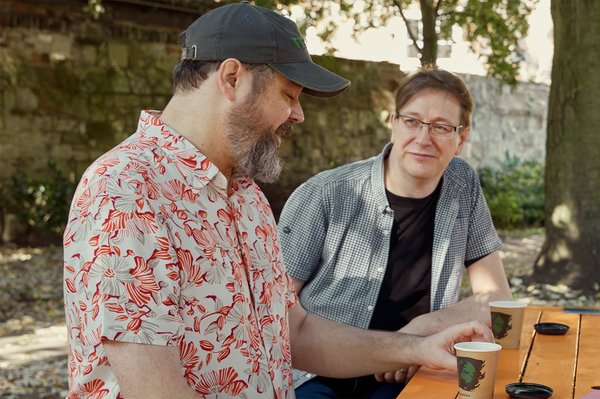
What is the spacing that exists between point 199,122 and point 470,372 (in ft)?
2.70

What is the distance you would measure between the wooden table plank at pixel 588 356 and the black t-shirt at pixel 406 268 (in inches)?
21.8

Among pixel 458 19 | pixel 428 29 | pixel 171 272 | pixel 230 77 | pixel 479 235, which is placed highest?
pixel 458 19

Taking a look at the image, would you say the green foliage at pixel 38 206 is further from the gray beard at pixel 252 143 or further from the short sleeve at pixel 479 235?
the gray beard at pixel 252 143

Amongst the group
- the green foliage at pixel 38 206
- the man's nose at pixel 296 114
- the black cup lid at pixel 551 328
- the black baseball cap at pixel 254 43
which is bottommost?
the green foliage at pixel 38 206

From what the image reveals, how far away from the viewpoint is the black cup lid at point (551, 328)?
9.45ft

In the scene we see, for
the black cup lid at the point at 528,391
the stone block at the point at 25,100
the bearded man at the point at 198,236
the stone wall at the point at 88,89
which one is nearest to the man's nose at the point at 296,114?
the bearded man at the point at 198,236

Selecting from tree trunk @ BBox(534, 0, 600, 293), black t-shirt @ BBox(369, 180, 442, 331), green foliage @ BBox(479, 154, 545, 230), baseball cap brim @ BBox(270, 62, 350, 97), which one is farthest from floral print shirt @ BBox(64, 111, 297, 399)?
green foliage @ BBox(479, 154, 545, 230)

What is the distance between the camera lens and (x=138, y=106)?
11852 mm

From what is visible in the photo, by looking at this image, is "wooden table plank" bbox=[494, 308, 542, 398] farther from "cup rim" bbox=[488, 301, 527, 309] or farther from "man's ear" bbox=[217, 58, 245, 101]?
"man's ear" bbox=[217, 58, 245, 101]

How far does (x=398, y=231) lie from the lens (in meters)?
3.32

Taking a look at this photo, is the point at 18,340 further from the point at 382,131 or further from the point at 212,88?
the point at 382,131

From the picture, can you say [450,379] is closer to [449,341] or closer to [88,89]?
[449,341]

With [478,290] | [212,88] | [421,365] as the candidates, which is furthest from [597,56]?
[212,88]

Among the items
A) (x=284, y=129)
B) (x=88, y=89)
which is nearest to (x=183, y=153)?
(x=284, y=129)
